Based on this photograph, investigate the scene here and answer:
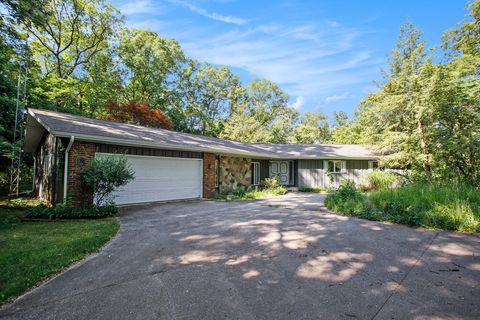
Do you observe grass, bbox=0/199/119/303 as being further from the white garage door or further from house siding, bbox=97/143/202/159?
house siding, bbox=97/143/202/159

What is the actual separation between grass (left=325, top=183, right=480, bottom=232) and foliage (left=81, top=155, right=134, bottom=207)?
7.21 meters

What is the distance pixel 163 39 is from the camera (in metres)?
25.5

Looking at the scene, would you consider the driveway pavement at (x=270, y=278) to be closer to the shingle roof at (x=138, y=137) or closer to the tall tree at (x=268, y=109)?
the shingle roof at (x=138, y=137)

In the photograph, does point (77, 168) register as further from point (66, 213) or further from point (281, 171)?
point (281, 171)

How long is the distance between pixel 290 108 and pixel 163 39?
780 inches

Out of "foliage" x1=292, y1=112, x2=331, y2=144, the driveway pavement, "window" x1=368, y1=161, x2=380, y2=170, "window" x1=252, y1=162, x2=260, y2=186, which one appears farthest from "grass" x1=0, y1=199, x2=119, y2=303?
"foliage" x1=292, y1=112, x2=331, y2=144

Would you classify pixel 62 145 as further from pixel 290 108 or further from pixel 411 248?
pixel 290 108

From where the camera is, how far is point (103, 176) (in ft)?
23.3

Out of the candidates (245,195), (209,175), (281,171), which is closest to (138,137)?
(209,175)

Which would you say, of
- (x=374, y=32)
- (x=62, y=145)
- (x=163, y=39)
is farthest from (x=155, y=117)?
(x=374, y=32)

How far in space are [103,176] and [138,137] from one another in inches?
96.1

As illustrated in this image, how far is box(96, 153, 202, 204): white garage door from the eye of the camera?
8.93 meters

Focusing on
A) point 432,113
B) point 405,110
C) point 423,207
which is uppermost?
point 405,110

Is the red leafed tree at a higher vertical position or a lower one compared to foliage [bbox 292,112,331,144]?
lower
